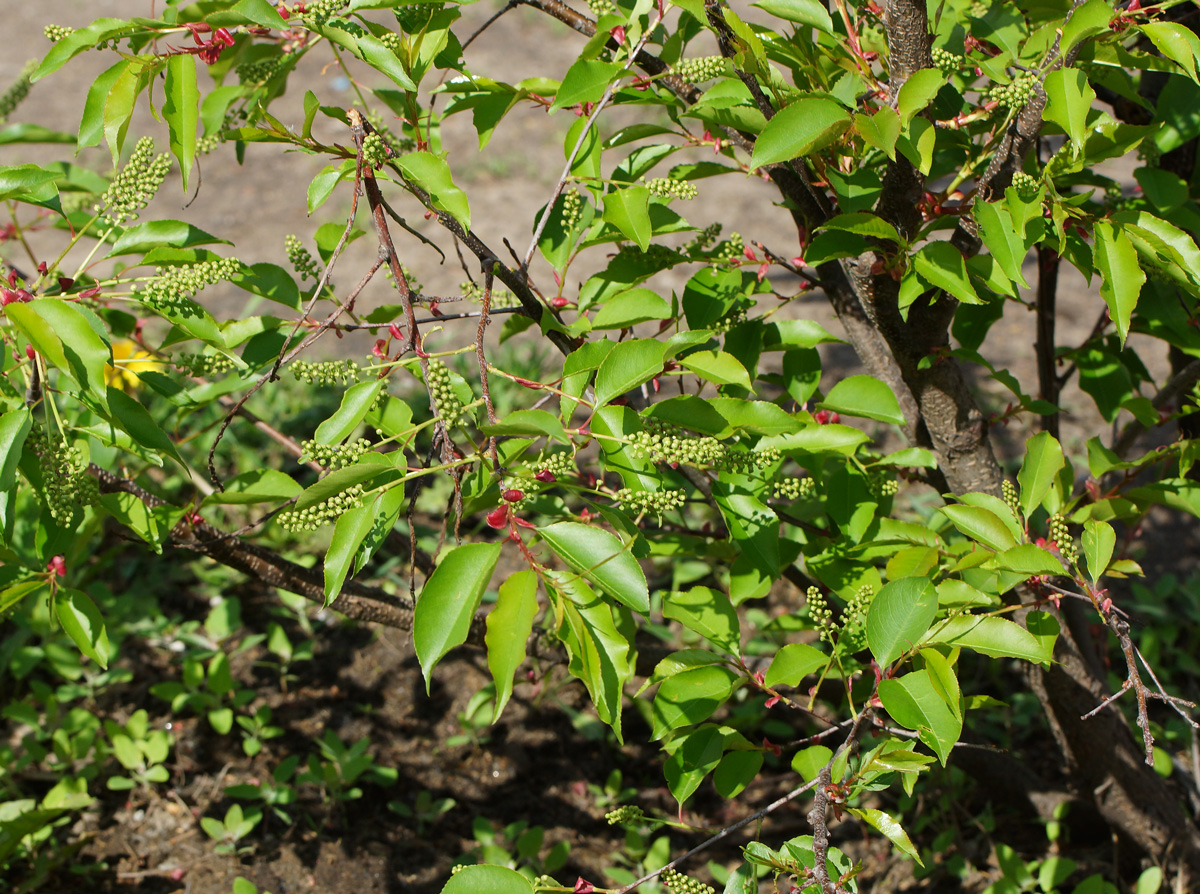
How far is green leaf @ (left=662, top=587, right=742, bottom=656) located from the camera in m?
1.31

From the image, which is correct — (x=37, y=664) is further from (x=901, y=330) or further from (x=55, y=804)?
(x=901, y=330)

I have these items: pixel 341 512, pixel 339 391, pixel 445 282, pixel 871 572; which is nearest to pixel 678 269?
pixel 445 282

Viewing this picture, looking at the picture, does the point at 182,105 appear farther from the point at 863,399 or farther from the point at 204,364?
the point at 863,399

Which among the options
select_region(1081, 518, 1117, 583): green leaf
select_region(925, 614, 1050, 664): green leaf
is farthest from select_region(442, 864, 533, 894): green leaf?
select_region(1081, 518, 1117, 583): green leaf

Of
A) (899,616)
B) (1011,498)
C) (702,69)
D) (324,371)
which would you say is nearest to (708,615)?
(899,616)

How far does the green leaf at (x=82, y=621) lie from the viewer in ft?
4.53

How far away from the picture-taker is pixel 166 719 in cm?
254

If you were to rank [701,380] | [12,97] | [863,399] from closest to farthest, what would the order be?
[701,380], [863,399], [12,97]

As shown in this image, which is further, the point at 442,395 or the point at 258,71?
the point at 258,71

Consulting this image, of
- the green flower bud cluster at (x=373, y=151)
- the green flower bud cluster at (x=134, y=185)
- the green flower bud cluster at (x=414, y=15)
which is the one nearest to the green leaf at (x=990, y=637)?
the green flower bud cluster at (x=373, y=151)

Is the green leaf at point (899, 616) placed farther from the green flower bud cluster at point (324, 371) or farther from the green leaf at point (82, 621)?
the green leaf at point (82, 621)

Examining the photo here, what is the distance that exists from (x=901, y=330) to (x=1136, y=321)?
0.44 meters

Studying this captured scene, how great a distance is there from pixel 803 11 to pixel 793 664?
856 mm

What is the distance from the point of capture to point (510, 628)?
0.94 meters
